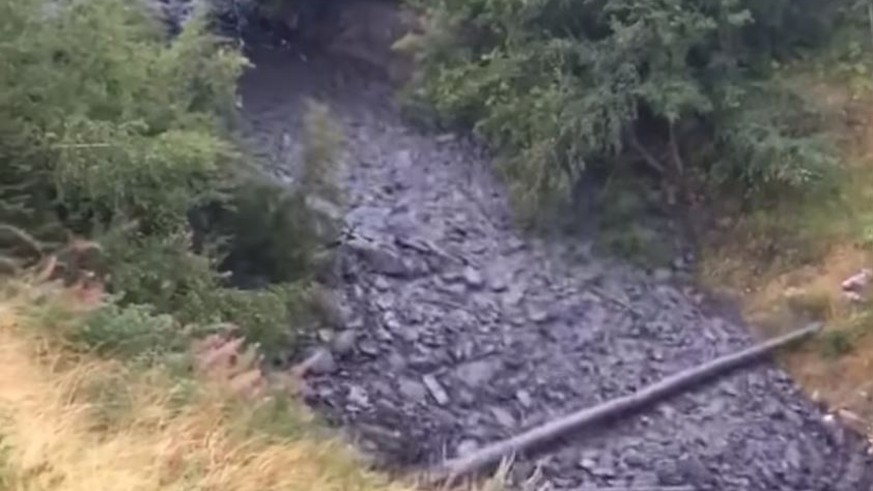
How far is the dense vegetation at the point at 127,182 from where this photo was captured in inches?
319

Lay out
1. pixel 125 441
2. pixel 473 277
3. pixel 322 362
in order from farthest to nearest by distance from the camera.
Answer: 1. pixel 473 277
2. pixel 322 362
3. pixel 125 441

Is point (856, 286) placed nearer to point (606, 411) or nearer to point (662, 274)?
point (662, 274)

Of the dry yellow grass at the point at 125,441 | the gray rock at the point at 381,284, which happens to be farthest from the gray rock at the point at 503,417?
the dry yellow grass at the point at 125,441

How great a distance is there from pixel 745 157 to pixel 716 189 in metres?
0.51

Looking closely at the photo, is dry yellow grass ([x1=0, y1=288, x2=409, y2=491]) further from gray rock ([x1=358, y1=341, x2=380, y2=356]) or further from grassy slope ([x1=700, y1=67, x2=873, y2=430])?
grassy slope ([x1=700, y1=67, x2=873, y2=430])

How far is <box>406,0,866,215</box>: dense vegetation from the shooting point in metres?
12.6

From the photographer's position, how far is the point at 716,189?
42.6 ft

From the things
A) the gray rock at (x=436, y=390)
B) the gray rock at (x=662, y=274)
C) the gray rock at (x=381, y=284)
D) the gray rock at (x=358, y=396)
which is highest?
the gray rock at (x=381, y=284)

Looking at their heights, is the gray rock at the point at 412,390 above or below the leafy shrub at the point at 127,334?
below

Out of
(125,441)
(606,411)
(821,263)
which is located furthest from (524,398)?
(125,441)

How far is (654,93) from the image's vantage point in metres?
12.5

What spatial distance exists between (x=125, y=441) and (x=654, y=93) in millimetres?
8071

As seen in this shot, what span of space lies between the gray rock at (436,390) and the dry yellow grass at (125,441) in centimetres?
350

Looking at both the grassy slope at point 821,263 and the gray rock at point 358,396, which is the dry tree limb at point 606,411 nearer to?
the grassy slope at point 821,263
